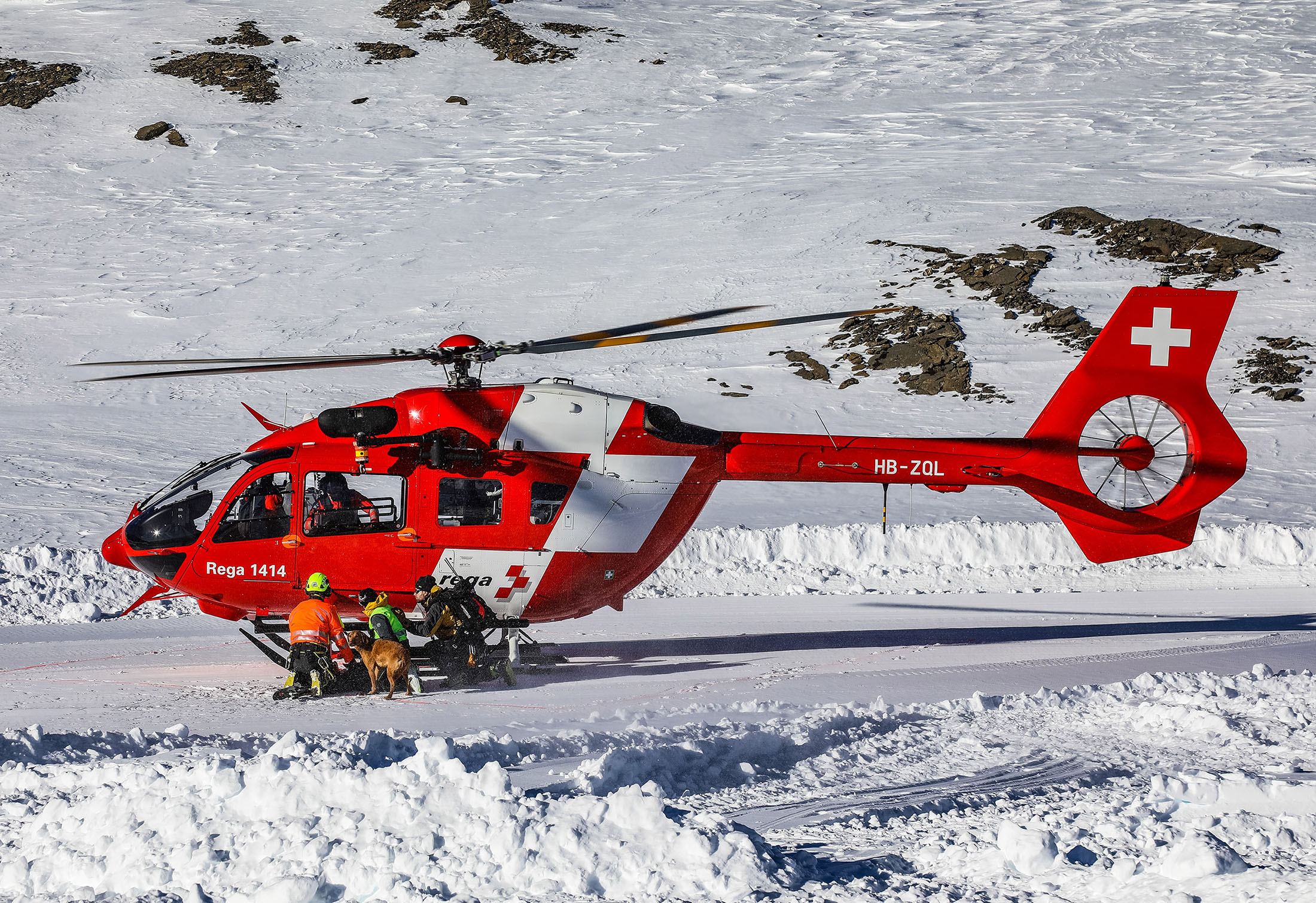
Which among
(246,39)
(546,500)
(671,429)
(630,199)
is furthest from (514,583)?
(246,39)

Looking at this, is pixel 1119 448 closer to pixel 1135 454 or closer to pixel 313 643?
pixel 1135 454

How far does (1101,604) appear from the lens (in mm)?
13711

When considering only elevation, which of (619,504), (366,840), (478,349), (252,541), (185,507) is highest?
(478,349)

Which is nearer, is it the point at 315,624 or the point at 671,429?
the point at 315,624

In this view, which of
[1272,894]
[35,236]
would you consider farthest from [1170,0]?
[1272,894]

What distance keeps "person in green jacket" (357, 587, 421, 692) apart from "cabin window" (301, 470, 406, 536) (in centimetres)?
79

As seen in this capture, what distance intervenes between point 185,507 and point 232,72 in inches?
1641

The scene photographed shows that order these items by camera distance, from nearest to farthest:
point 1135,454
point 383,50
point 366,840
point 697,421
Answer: point 366,840, point 1135,454, point 697,421, point 383,50

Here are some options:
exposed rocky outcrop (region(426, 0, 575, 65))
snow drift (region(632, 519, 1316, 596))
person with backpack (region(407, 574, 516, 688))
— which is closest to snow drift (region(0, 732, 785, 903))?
person with backpack (region(407, 574, 516, 688))

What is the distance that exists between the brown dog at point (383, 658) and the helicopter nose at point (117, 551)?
8.11 feet

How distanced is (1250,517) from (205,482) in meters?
14.8

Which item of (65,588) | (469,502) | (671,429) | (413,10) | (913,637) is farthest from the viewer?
(413,10)

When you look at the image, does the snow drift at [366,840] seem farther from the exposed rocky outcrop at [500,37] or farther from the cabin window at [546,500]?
the exposed rocky outcrop at [500,37]

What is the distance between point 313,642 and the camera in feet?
30.4
